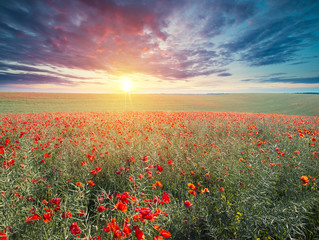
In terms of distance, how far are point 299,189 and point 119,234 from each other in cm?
306

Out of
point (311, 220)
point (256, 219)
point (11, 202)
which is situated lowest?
point (311, 220)

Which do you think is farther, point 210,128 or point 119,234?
point 210,128

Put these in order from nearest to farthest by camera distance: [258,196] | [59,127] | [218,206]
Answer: [258,196]
[218,206]
[59,127]

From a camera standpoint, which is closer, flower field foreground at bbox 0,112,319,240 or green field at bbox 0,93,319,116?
flower field foreground at bbox 0,112,319,240

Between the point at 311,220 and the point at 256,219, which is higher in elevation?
the point at 256,219

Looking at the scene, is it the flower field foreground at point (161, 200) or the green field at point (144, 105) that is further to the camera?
the green field at point (144, 105)

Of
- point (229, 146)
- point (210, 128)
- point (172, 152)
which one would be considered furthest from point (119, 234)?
point (210, 128)

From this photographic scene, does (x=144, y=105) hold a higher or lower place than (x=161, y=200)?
lower

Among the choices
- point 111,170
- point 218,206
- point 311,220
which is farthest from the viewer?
point 111,170

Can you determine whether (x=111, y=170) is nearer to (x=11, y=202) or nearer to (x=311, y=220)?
(x=11, y=202)

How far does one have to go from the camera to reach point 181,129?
6938mm

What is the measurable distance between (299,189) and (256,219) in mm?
1483

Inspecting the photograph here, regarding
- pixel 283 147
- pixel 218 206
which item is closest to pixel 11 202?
pixel 218 206

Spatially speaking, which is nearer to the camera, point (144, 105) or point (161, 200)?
point (161, 200)
